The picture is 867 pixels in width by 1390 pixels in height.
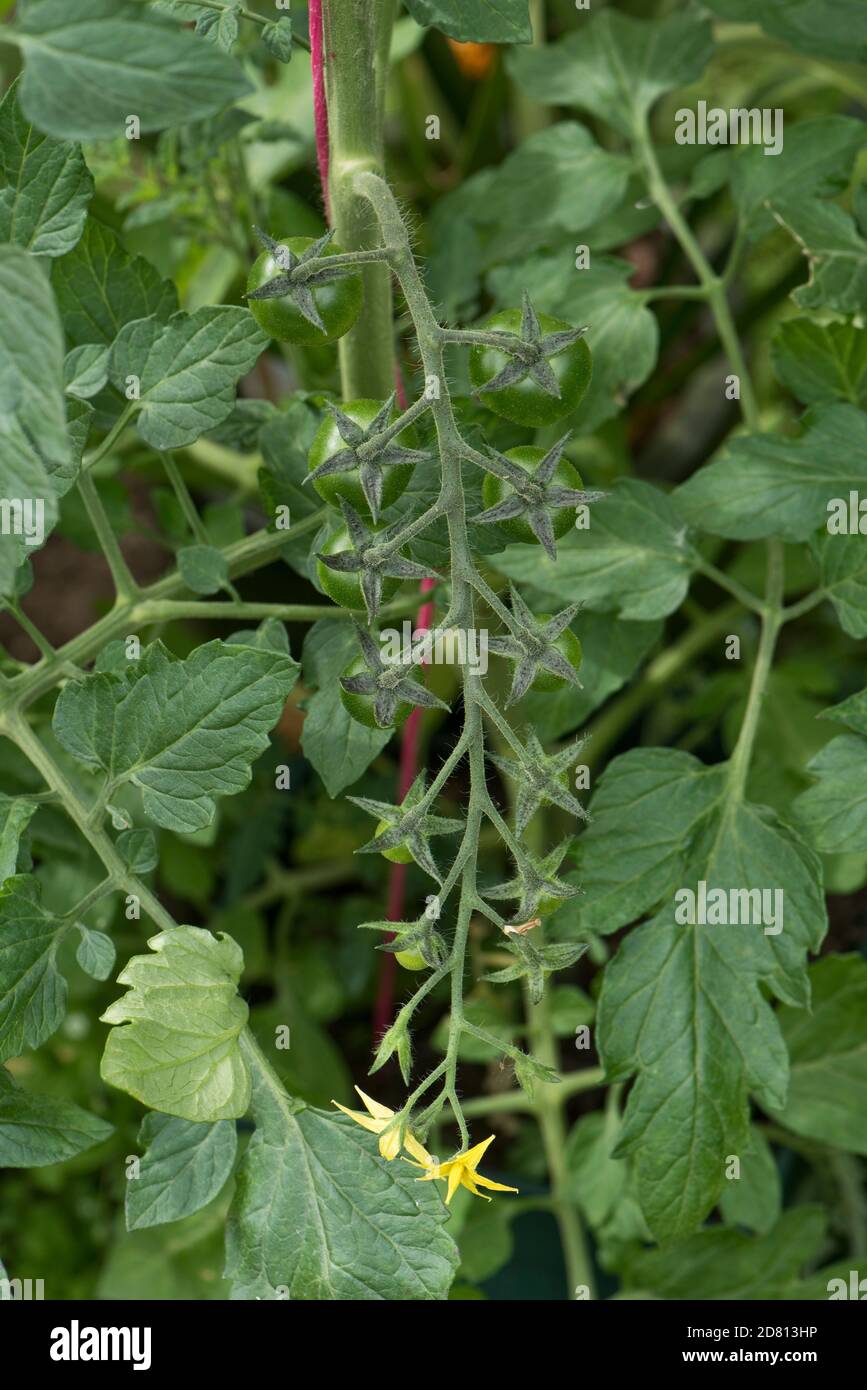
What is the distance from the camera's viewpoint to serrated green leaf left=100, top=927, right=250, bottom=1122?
0.55 m

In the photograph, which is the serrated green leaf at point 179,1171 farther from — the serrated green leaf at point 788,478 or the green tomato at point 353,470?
the serrated green leaf at point 788,478

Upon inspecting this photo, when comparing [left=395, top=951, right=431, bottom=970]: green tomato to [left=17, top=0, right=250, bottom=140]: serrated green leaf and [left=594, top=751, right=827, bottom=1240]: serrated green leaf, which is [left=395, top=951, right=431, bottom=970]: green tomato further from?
[left=17, top=0, right=250, bottom=140]: serrated green leaf

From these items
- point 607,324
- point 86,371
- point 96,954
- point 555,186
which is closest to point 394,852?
point 96,954

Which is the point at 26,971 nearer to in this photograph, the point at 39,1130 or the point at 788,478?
the point at 39,1130

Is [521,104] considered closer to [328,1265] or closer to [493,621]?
[493,621]

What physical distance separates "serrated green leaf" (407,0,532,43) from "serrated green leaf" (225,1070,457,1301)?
0.49 meters

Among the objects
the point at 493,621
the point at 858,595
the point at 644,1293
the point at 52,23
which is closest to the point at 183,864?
the point at 493,621

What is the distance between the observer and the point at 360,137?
562 mm

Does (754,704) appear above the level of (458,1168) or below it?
above

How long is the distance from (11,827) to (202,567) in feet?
0.54

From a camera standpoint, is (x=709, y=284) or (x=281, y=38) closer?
(x=281, y=38)

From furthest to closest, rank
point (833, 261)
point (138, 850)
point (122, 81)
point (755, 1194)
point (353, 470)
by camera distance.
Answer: point (755, 1194), point (833, 261), point (138, 850), point (353, 470), point (122, 81)

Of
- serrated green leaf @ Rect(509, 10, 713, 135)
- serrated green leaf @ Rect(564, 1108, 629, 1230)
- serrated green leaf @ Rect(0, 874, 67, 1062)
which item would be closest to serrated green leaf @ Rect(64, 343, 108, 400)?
serrated green leaf @ Rect(0, 874, 67, 1062)

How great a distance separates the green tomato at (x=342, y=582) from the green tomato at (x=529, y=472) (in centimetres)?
6
